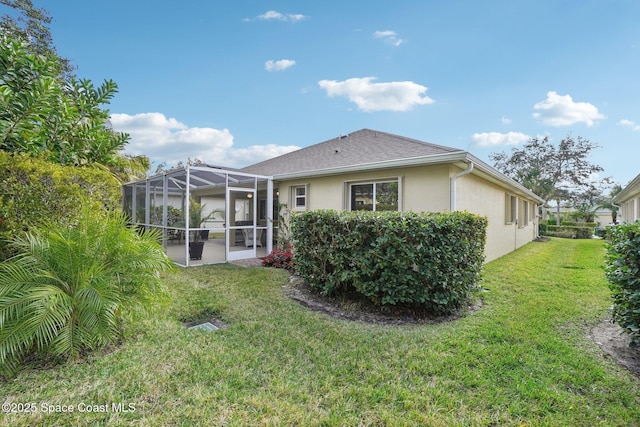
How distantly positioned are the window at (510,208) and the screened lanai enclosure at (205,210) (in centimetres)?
975

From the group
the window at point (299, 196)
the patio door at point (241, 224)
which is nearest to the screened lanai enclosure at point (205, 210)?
the patio door at point (241, 224)

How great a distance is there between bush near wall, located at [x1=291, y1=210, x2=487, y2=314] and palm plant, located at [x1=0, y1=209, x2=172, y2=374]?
282 centimetres

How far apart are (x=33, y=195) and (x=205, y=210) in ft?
21.3

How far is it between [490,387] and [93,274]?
4.11 meters

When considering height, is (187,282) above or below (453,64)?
below

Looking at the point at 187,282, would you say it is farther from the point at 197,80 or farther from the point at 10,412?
the point at 197,80

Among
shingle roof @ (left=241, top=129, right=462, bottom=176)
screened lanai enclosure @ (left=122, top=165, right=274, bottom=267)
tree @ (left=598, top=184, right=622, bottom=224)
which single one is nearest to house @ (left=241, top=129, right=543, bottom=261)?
shingle roof @ (left=241, top=129, right=462, bottom=176)

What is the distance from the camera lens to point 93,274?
300 centimetres

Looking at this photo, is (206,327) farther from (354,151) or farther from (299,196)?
(354,151)

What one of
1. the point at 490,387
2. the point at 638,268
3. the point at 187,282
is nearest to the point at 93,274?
the point at 187,282

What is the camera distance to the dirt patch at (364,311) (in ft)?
14.7

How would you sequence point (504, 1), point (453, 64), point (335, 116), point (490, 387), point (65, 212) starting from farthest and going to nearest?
1. point (335, 116)
2. point (453, 64)
3. point (504, 1)
4. point (65, 212)
5. point (490, 387)

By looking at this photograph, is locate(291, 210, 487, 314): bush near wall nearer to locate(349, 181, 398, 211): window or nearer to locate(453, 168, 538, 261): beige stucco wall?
locate(453, 168, 538, 261): beige stucco wall

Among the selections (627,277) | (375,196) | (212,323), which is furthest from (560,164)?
(212,323)
